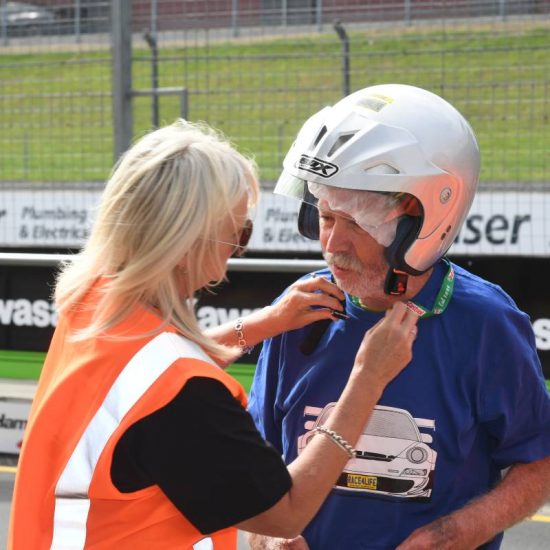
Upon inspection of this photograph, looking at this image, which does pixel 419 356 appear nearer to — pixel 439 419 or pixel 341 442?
pixel 439 419

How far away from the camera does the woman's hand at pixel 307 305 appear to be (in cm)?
224

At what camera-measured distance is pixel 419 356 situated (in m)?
2.16

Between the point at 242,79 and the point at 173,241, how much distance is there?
552 cm

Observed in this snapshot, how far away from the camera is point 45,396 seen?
1888mm

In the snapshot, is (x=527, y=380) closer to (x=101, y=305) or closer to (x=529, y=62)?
(x=101, y=305)

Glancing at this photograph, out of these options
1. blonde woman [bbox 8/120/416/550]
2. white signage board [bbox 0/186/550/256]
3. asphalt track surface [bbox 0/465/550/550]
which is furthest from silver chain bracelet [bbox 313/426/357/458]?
white signage board [bbox 0/186/550/256]

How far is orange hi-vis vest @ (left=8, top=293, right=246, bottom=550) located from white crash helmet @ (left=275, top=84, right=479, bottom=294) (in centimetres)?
48

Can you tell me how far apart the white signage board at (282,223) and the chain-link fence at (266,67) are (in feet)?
0.94

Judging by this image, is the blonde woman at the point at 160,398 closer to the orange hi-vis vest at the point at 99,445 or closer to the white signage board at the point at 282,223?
the orange hi-vis vest at the point at 99,445

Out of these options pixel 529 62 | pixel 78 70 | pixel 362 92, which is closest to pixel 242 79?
pixel 78 70

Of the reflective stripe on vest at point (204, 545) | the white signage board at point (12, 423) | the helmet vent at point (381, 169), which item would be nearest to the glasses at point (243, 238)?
the helmet vent at point (381, 169)

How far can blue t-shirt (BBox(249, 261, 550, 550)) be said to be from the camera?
6.98ft

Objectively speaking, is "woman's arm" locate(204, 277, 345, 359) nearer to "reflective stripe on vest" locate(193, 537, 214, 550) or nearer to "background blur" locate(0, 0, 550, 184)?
"reflective stripe on vest" locate(193, 537, 214, 550)

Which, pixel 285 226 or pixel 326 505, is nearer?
pixel 326 505
